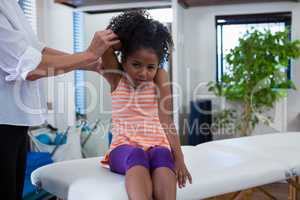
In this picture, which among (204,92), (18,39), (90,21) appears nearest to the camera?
(18,39)

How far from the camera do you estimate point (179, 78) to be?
3.20 metres

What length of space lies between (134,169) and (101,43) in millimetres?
439

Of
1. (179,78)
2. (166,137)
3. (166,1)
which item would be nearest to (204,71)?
(179,78)

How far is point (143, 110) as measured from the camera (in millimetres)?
1426

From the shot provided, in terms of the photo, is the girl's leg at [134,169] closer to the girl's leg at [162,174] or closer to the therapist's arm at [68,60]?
the girl's leg at [162,174]

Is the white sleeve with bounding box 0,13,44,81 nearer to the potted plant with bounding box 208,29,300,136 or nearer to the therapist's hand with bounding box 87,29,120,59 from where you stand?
the therapist's hand with bounding box 87,29,120,59

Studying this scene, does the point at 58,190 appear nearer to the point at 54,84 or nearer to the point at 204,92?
the point at 54,84

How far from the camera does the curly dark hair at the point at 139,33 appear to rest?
1.32 meters

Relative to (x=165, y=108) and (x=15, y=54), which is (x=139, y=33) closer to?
(x=165, y=108)

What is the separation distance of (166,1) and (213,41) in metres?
0.74

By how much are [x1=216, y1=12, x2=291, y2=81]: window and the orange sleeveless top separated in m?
2.10

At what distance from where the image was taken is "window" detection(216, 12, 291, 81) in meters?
3.40

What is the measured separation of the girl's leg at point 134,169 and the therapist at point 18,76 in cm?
32

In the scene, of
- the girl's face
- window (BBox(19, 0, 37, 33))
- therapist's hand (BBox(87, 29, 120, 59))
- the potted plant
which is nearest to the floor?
the potted plant
